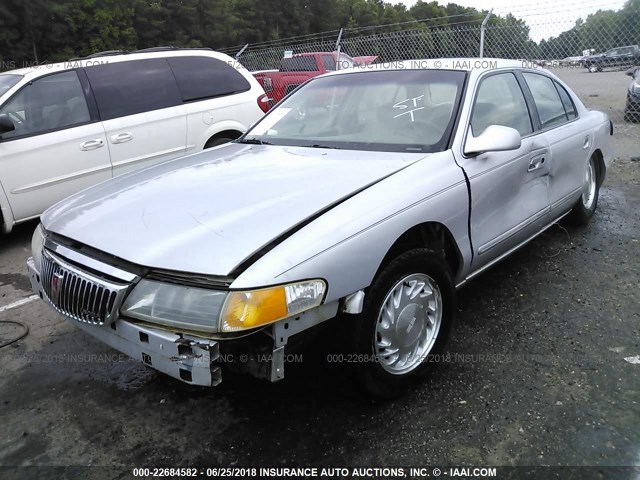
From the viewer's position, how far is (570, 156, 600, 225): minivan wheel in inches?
181

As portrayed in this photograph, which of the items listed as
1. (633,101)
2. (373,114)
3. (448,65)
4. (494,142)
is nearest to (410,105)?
(373,114)

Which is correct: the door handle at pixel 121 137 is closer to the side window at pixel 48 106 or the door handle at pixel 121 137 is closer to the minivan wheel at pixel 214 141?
the side window at pixel 48 106

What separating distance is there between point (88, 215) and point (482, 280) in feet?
8.99

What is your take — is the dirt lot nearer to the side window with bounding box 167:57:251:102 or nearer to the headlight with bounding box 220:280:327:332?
the headlight with bounding box 220:280:327:332

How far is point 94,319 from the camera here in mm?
2152

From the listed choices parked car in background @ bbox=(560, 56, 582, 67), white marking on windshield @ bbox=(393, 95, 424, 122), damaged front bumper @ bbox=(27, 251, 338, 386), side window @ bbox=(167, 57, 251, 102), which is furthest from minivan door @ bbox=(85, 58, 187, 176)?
parked car in background @ bbox=(560, 56, 582, 67)

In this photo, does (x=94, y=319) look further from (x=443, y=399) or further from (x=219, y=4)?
(x=219, y=4)

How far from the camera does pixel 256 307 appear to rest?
1.88m

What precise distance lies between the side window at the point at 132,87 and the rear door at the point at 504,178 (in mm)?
3822

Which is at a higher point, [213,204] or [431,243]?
[213,204]

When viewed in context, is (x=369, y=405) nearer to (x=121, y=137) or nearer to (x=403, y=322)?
(x=403, y=322)

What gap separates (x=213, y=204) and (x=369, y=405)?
1.22 meters

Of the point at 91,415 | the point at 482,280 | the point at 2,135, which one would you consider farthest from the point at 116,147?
the point at 482,280

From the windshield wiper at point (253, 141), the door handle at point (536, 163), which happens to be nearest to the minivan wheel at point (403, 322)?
the door handle at point (536, 163)
